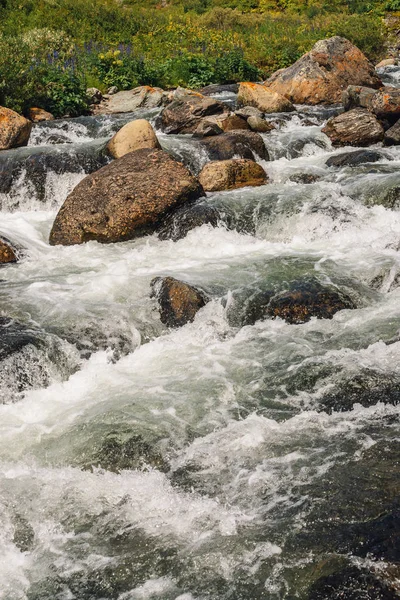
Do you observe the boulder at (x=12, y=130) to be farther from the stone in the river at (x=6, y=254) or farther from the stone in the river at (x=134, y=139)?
the stone in the river at (x=6, y=254)

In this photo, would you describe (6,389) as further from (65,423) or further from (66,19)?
(66,19)

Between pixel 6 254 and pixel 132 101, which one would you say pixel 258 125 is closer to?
pixel 132 101

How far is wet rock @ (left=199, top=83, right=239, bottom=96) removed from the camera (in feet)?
64.6

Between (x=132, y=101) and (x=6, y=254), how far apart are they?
10453 millimetres

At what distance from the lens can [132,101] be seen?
725 inches

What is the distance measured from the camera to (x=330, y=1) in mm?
32562

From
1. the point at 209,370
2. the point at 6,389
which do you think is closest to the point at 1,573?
Result: the point at 6,389

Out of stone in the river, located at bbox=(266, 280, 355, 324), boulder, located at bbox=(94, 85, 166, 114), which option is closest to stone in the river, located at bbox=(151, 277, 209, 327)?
stone in the river, located at bbox=(266, 280, 355, 324)

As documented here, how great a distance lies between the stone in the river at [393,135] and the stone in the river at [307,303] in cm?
706

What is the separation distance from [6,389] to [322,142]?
1036cm

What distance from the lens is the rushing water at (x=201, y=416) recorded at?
142 inches

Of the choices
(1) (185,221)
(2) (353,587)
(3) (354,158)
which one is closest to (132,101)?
(3) (354,158)

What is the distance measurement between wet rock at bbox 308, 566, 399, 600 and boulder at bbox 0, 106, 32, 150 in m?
12.6

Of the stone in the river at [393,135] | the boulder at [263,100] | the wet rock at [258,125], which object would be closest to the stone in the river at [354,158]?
the stone in the river at [393,135]
